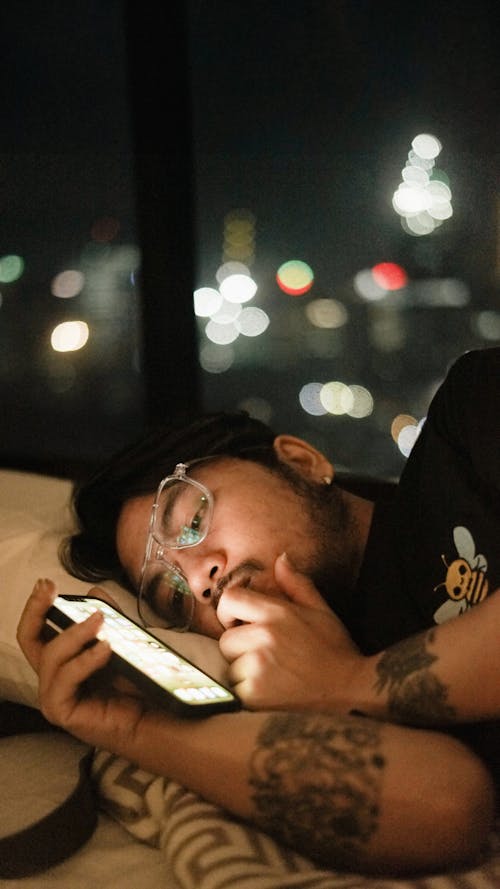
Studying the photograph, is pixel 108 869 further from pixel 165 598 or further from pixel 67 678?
pixel 165 598

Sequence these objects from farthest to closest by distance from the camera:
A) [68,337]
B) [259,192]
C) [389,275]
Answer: [68,337]
[259,192]
[389,275]

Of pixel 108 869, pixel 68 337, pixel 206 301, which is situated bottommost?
pixel 108 869

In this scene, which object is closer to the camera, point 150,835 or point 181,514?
point 150,835

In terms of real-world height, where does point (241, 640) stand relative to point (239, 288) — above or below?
below

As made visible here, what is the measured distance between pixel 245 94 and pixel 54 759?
75.7 inches

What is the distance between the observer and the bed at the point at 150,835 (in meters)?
0.74

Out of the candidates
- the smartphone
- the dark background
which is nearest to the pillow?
the smartphone

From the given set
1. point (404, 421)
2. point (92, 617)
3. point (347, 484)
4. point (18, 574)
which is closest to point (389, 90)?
point (404, 421)

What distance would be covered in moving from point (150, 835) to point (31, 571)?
518 millimetres

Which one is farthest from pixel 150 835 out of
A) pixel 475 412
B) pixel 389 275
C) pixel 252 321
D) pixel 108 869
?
pixel 252 321

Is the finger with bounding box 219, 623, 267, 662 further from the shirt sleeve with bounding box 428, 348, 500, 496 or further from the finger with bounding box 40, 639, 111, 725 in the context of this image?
the shirt sleeve with bounding box 428, 348, 500, 496

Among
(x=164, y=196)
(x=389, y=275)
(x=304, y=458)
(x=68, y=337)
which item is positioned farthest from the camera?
(x=68, y=337)

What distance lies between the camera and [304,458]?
143 centimetres

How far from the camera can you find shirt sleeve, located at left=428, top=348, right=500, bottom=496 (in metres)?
1.04
